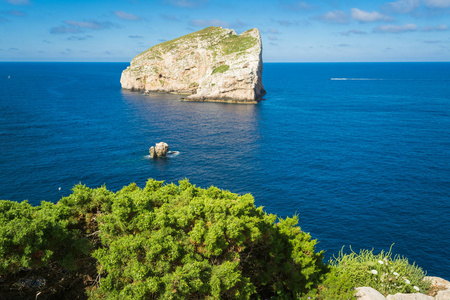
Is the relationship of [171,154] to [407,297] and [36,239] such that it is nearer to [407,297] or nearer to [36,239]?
[36,239]

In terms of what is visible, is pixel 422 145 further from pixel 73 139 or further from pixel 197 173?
pixel 73 139

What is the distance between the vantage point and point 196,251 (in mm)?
20750

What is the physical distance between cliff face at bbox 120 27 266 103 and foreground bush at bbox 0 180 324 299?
5172 inches

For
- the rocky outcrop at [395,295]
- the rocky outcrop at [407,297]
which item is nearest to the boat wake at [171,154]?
the rocky outcrop at [395,295]

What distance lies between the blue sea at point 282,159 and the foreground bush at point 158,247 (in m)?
24.6

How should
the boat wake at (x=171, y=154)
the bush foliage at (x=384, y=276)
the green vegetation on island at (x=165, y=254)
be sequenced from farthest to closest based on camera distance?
the boat wake at (x=171, y=154)
the bush foliage at (x=384, y=276)
the green vegetation on island at (x=165, y=254)

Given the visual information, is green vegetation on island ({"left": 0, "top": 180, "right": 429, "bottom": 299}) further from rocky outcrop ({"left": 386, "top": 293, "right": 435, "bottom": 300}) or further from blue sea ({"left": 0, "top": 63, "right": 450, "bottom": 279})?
blue sea ({"left": 0, "top": 63, "right": 450, "bottom": 279})

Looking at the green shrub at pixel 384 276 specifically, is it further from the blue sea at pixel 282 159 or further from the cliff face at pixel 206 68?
the cliff face at pixel 206 68

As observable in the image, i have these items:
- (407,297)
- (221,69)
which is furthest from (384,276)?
(221,69)

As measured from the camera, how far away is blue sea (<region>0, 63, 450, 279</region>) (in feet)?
169

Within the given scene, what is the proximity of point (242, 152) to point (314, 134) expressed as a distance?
1172 inches

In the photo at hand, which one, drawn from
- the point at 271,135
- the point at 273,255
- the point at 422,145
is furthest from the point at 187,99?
the point at 273,255

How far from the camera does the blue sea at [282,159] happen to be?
51.7 meters

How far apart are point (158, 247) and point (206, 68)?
165665 millimetres
